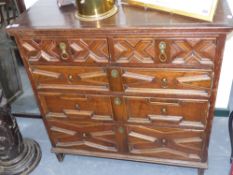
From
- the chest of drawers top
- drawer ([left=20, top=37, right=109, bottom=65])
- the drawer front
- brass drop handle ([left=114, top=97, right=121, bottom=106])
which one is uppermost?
the chest of drawers top

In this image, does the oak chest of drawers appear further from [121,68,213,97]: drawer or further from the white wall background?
the white wall background

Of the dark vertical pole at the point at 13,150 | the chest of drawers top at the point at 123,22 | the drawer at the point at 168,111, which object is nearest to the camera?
the chest of drawers top at the point at 123,22

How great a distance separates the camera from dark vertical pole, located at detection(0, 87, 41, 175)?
1722mm

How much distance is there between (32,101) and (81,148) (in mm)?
739

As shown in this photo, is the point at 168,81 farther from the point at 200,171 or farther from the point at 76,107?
the point at 200,171

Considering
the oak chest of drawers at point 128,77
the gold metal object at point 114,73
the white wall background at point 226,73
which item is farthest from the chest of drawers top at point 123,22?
the white wall background at point 226,73

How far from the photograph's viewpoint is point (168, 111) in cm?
143

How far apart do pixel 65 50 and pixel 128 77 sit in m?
0.32

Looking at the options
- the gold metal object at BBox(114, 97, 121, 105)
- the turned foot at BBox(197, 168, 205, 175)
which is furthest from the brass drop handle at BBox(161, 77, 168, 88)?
the turned foot at BBox(197, 168, 205, 175)

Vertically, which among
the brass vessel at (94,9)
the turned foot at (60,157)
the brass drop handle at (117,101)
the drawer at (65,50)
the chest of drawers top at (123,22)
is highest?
the brass vessel at (94,9)

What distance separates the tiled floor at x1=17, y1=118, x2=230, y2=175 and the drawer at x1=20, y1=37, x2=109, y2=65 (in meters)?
0.77

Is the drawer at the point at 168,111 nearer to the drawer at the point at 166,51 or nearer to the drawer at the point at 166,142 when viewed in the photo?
the drawer at the point at 166,142

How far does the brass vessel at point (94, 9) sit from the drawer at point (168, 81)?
263mm

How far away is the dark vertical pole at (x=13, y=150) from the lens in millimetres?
1722
